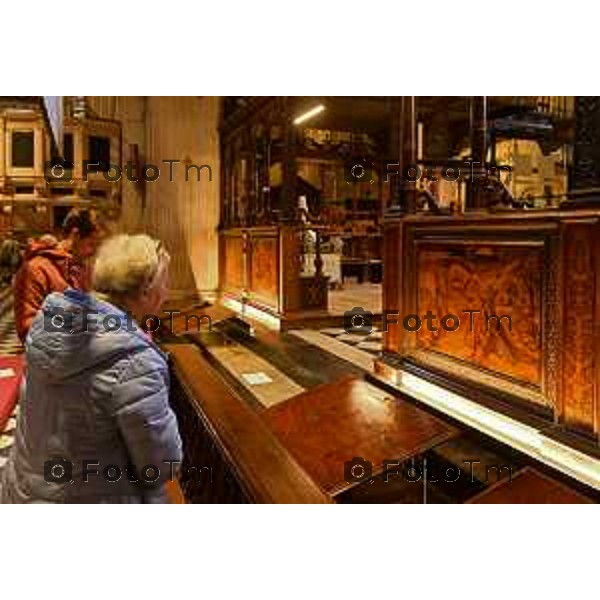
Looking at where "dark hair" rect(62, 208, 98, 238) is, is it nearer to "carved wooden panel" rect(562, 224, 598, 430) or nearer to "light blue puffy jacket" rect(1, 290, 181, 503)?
"light blue puffy jacket" rect(1, 290, 181, 503)

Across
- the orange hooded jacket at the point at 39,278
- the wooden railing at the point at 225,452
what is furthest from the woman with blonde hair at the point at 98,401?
the orange hooded jacket at the point at 39,278

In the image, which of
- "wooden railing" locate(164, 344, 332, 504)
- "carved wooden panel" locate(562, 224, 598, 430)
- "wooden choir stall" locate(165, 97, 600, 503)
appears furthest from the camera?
"carved wooden panel" locate(562, 224, 598, 430)

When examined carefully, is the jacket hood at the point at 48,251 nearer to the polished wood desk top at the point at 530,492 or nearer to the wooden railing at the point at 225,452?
the wooden railing at the point at 225,452

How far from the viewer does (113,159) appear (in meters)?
11.3

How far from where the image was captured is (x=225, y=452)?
6.62 feet

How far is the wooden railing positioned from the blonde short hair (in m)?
0.61

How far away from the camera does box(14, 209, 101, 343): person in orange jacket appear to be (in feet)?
11.0

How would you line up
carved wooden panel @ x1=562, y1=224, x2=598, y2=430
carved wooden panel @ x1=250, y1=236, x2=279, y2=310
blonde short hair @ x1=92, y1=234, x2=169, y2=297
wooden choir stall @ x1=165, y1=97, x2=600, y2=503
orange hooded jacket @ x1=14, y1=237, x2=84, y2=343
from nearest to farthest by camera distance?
blonde short hair @ x1=92, y1=234, x2=169, y2=297 → wooden choir stall @ x1=165, y1=97, x2=600, y2=503 → carved wooden panel @ x1=562, y1=224, x2=598, y2=430 → orange hooded jacket @ x1=14, y1=237, x2=84, y2=343 → carved wooden panel @ x1=250, y1=236, x2=279, y2=310

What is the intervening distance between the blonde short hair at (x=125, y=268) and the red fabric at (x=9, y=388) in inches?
123

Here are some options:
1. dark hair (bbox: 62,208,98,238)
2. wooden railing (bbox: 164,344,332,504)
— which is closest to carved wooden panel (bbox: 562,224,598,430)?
wooden railing (bbox: 164,344,332,504)

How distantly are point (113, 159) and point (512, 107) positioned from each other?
21.3 ft

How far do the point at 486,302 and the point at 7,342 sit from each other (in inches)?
235

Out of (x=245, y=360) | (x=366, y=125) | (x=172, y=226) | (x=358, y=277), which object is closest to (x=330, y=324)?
(x=245, y=360)

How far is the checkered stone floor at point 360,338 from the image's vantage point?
6719mm
